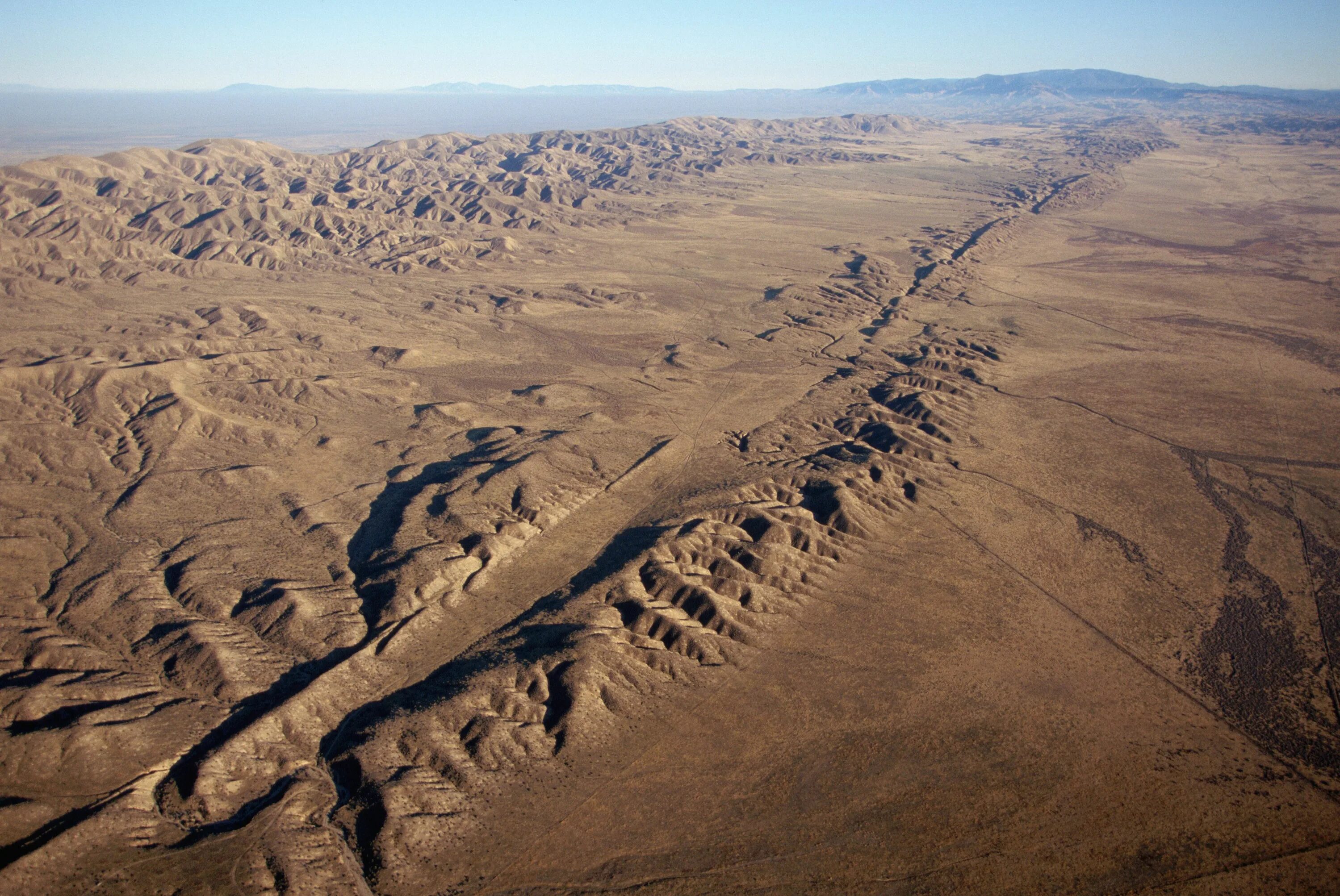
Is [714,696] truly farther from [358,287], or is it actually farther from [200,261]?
[200,261]

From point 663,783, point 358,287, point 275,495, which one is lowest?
point 663,783

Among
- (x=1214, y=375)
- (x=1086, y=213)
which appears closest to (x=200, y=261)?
(x=1214, y=375)

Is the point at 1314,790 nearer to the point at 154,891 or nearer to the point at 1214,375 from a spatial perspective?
the point at 154,891

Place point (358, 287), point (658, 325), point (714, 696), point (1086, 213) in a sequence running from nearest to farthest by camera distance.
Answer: point (714, 696) < point (658, 325) < point (358, 287) < point (1086, 213)

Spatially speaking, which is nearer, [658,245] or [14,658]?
[14,658]

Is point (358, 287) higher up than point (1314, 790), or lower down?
higher up

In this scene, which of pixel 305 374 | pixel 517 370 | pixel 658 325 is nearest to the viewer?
pixel 305 374

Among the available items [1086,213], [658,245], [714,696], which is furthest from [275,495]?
[1086,213]
